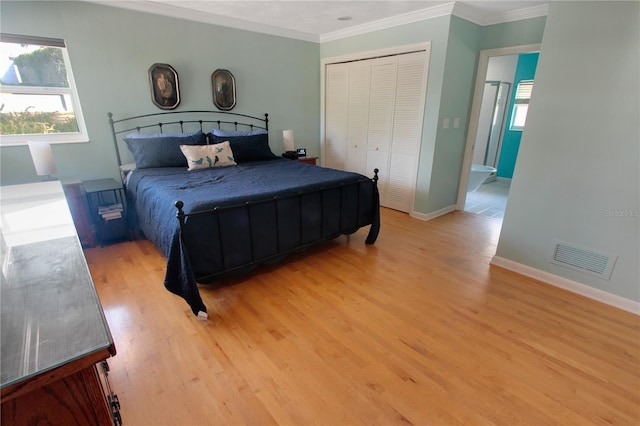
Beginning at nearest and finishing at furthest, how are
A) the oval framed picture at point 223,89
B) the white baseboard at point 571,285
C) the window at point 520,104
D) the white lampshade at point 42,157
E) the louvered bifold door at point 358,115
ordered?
the white baseboard at point 571,285 → the white lampshade at point 42,157 → the oval framed picture at point 223,89 → the louvered bifold door at point 358,115 → the window at point 520,104

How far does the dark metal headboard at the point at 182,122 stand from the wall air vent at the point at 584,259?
3686 mm

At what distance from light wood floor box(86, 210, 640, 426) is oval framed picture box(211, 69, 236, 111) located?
7.26 ft

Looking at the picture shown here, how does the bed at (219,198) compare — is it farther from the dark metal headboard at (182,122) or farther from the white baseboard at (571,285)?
the white baseboard at (571,285)

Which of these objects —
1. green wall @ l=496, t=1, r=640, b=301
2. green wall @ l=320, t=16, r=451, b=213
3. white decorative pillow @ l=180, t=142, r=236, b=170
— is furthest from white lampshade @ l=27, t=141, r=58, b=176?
green wall @ l=496, t=1, r=640, b=301

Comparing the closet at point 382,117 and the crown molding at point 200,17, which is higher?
the crown molding at point 200,17

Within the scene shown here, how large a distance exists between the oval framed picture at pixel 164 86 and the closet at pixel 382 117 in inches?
87.5

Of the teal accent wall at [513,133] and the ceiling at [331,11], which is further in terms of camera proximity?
the teal accent wall at [513,133]

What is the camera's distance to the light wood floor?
4.85 feet

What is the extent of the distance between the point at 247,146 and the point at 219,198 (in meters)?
1.65

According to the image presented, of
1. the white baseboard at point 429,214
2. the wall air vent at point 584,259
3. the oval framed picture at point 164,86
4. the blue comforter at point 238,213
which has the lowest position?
the white baseboard at point 429,214

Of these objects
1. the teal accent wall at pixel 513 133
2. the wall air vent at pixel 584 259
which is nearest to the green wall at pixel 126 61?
the wall air vent at pixel 584 259

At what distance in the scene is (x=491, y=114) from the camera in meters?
5.69

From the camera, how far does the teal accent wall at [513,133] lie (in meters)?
5.39

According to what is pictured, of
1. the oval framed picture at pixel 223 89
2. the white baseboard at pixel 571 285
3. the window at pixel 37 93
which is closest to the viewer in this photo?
the white baseboard at pixel 571 285
